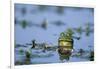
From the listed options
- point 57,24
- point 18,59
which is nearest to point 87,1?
point 57,24

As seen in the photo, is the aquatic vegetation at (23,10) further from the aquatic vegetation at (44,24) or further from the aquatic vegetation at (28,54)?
the aquatic vegetation at (28,54)

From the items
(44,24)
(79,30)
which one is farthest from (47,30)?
(79,30)

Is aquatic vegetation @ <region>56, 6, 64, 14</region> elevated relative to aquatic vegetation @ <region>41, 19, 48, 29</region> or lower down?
elevated

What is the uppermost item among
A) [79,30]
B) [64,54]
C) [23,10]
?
[23,10]

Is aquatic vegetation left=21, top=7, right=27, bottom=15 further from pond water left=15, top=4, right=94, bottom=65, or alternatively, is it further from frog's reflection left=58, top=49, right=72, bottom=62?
frog's reflection left=58, top=49, right=72, bottom=62

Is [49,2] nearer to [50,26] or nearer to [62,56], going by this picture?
[50,26]

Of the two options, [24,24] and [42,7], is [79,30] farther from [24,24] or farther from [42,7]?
[24,24]

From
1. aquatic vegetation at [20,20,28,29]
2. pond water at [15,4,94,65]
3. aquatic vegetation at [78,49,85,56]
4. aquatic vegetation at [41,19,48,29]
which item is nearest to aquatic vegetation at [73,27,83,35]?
pond water at [15,4,94,65]
